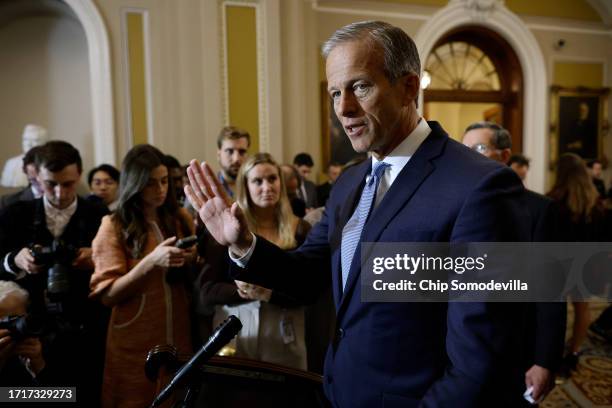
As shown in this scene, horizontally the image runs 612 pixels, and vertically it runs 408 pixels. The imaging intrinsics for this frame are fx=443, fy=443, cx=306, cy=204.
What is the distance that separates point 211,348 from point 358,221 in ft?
1.45

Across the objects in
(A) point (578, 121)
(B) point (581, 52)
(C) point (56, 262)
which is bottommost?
(C) point (56, 262)

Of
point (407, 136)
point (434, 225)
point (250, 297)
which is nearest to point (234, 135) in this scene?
point (250, 297)

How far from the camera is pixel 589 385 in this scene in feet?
9.33

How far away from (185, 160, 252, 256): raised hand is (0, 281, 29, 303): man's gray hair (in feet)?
2.93

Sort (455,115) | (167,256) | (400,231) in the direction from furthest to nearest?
(455,115), (167,256), (400,231)

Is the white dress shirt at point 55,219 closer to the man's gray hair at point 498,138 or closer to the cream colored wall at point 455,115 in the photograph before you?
the man's gray hair at point 498,138

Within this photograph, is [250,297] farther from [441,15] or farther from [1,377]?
[441,15]

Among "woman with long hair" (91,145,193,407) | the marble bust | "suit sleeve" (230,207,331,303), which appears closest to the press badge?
"woman with long hair" (91,145,193,407)

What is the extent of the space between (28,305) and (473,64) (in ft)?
24.5

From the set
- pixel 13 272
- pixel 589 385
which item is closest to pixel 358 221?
pixel 13 272

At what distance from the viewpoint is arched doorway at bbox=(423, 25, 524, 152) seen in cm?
707

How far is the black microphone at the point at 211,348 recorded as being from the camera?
0.82 metres

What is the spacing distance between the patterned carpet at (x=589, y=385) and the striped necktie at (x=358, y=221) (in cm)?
227

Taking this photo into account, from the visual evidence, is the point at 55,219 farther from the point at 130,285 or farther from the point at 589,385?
the point at 589,385
